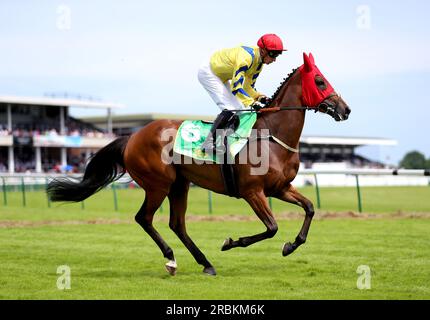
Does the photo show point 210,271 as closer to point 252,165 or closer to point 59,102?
point 252,165

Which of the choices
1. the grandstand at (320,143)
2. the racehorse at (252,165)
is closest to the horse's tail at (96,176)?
the racehorse at (252,165)

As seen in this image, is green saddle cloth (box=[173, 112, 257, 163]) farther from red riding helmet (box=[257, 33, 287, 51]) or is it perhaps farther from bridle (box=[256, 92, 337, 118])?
red riding helmet (box=[257, 33, 287, 51])

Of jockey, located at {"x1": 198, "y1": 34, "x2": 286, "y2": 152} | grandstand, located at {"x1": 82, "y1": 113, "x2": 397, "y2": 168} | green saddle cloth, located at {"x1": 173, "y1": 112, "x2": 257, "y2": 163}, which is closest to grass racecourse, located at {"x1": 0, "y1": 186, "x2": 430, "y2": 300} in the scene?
green saddle cloth, located at {"x1": 173, "y1": 112, "x2": 257, "y2": 163}

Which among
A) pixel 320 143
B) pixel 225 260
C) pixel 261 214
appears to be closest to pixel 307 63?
pixel 261 214

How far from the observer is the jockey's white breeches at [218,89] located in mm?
7613

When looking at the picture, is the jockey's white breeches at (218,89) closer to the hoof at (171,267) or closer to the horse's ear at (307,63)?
the horse's ear at (307,63)

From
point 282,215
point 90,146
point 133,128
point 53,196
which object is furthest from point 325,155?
point 53,196

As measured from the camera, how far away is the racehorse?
707 cm

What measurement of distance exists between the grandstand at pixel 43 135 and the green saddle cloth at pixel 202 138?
38042mm

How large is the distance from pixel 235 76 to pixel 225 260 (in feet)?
8.17

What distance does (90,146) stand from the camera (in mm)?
52125

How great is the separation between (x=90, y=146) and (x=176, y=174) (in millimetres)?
45269
